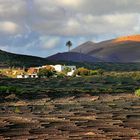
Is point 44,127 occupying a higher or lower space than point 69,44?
lower

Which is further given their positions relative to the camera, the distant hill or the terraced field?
the distant hill

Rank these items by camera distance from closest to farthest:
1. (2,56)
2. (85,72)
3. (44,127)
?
(44,127)
(85,72)
(2,56)

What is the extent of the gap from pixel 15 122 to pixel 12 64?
11424cm

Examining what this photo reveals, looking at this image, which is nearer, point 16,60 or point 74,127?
point 74,127

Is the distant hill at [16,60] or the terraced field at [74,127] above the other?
the distant hill at [16,60]

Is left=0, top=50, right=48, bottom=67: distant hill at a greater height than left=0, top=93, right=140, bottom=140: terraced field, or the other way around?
left=0, top=50, right=48, bottom=67: distant hill

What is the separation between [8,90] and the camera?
118 ft

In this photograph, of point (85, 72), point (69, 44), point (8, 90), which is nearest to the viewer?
point (8, 90)

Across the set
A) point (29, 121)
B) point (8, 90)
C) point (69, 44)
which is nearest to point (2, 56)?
point (69, 44)

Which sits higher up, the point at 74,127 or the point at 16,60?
the point at 16,60

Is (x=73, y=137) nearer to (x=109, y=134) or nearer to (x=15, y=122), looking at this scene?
(x=109, y=134)

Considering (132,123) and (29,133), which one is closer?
(29,133)

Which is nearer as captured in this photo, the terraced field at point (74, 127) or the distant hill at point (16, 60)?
the terraced field at point (74, 127)

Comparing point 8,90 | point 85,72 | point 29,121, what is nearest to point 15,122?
point 29,121
